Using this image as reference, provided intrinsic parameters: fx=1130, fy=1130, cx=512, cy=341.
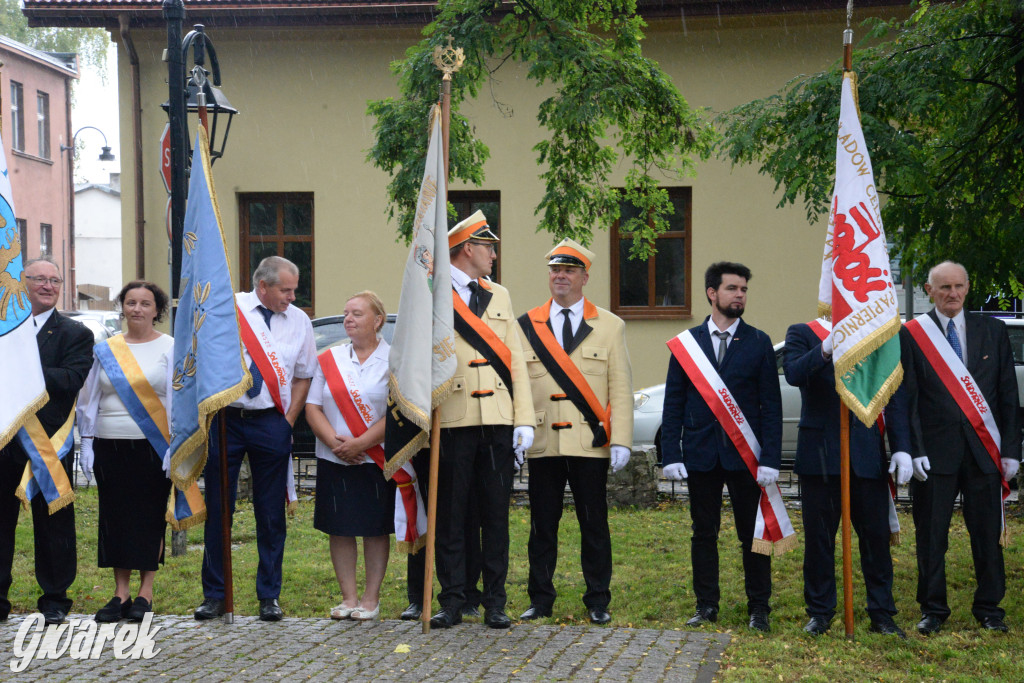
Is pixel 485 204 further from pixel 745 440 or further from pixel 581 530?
pixel 745 440

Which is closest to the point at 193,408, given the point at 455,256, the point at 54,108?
the point at 455,256

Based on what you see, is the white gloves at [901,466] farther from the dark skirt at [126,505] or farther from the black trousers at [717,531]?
the dark skirt at [126,505]

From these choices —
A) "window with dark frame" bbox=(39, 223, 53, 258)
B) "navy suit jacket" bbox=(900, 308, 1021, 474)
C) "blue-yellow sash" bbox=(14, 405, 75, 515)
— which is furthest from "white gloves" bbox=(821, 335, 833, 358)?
"window with dark frame" bbox=(39, 223, 53, 258)

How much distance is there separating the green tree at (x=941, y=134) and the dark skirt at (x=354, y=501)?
4.33 meters

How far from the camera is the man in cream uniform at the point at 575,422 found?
248 inches

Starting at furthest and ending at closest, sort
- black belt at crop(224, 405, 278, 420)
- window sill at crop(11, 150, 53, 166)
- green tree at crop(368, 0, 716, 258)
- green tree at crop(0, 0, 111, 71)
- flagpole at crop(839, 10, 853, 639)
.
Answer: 1. green tree at crop(0, 0, 111, 71)
2. window sill at crop(11, 150, 53, 166)
3. green tree at crop(368, 0, 716, 258)
4. black belt at crop(224, 405, 278, 420)
5. flagpole at crop(839, 10, 853, 639)

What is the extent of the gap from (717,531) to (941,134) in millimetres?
4141

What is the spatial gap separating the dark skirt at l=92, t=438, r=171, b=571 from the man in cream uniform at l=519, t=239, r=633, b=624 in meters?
2.14

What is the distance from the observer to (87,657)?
5465 millimetres

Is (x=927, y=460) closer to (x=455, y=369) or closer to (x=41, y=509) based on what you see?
(x=455, y=369)

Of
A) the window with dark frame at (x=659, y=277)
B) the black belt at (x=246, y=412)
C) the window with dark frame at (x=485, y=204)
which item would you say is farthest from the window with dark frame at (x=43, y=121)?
the black belt at (x=246, y=412)

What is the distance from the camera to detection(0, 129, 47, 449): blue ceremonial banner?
5.57 metres

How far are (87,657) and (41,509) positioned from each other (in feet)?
3.66

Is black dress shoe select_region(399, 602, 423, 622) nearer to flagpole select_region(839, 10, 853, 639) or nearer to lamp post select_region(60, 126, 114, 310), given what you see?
flagpole select_region(839, 10, 853, 639)
